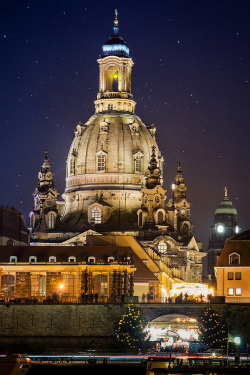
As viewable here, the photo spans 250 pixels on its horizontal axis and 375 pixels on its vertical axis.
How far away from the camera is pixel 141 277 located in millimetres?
154375

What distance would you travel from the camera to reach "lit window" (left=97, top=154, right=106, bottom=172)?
19900 centimetres

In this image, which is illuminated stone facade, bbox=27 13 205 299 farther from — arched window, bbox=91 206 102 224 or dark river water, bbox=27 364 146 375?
dark river water, bbox=27 364 146 375

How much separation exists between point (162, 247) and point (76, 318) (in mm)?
56236

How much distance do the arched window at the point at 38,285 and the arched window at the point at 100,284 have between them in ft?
18.8

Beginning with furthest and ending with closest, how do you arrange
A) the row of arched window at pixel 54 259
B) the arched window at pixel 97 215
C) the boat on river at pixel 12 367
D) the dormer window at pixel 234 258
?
the arched window at pixel 97 215
the row of arched window at pixel 54 259
the dormer window at pixel 234 258
the boat on river at pixel 12 367

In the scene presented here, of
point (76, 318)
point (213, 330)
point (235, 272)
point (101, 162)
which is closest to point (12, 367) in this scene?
point (213, 330)

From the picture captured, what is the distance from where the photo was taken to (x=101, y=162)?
199250mm

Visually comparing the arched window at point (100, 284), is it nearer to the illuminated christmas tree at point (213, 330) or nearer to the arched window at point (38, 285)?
the arched window at point (38, 285)

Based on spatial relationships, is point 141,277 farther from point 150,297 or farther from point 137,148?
point 137,148

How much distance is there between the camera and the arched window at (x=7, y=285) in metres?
146

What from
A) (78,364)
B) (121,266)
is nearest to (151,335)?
(121,266)

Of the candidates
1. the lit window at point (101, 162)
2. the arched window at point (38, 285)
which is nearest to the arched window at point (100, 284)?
the arched window at point (38, 285)

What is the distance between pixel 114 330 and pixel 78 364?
77.9 feet

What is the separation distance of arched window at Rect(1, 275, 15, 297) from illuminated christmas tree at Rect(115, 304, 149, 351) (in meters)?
16.5
